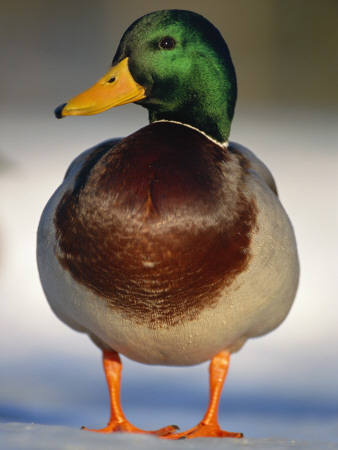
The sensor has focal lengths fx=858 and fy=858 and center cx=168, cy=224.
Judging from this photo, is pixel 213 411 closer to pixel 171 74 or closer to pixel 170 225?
pixel 170 225

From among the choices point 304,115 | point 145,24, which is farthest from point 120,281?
point 304,115

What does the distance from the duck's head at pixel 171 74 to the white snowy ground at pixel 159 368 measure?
0.69 metres

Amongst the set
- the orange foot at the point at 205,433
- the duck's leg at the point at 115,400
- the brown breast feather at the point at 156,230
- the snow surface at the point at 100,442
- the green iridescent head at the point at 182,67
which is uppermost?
the green iridescent head at the point at 182,67

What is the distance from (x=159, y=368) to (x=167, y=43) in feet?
4.48

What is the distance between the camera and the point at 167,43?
1.83 m

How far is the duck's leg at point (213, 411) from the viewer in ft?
6.38

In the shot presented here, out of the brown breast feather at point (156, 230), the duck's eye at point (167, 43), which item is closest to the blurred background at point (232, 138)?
the brown breast feather at point (156, 230)

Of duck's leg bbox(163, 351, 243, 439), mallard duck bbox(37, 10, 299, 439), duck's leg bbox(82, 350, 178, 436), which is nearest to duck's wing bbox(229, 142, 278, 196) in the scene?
mallard duck bbox(37, 10, 299, 439)

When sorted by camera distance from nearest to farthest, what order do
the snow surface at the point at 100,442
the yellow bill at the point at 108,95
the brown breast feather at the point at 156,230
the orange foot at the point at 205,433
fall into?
the snow surface at the point at 100,442, the brown breast feather at the point at 156,230, the yellow bill at the point at 108,95, the orange foot at the point at 205,433

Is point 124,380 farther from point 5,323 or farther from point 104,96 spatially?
point 104,96

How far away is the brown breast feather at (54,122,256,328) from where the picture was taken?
5.40ft

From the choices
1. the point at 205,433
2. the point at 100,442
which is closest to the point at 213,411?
the point at 205,433

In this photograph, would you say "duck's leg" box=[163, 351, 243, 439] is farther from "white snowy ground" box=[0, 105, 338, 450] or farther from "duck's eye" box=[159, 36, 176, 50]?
"duck's eye" box=[159, 36, 176, 50]

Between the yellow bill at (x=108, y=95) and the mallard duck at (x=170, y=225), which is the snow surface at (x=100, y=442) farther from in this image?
the yellow bill at (x=108, y=95)
